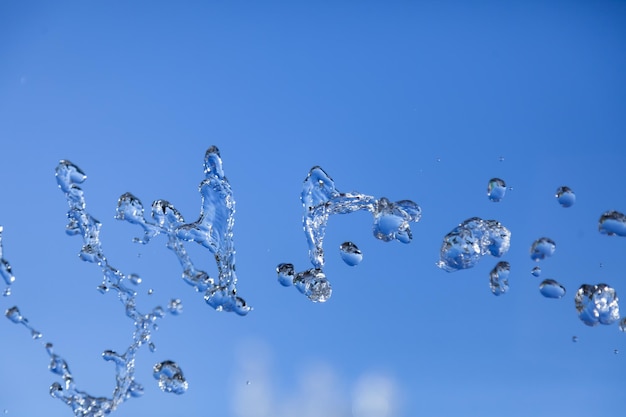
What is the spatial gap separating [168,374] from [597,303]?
157 centimetres

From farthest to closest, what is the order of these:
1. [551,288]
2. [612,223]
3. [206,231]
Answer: [206,231]
[551,288]
[612,223]

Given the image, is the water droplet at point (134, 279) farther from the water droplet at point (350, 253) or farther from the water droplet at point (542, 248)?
the water droplet at point (542, 248)

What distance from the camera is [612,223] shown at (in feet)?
7.63

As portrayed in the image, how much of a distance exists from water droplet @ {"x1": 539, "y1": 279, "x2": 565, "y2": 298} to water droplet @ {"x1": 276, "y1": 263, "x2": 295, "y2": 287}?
87 centimetres

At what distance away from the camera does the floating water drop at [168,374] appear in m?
2.69

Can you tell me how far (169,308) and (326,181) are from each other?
88 centimetres

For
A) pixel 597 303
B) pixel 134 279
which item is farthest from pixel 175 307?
pixel 597 303

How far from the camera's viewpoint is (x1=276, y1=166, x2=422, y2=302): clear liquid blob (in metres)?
2.45

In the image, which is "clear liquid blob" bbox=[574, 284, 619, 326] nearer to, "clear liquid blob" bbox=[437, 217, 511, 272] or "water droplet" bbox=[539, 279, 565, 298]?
"water droplet" bbox=[539, 279, 565, 298]

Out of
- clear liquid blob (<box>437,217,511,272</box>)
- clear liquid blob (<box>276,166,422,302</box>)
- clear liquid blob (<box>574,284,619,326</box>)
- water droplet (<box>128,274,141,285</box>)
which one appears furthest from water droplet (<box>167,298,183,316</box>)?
clear liquid blob (<box>574,284,619,326</box>)

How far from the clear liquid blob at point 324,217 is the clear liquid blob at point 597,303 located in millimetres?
618

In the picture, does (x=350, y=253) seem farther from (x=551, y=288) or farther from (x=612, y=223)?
(x=612, y=223)

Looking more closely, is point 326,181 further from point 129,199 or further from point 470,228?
point 129,199

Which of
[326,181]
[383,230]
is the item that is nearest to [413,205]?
[383,230]
